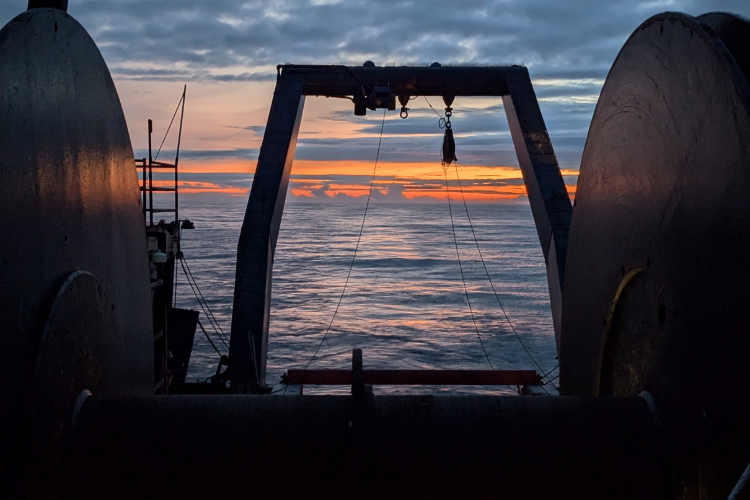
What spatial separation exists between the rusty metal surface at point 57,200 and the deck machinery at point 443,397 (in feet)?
0.04

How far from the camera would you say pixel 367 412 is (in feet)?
9.20

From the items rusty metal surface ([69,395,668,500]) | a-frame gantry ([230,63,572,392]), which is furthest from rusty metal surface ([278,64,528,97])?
rusty metal surface ([69,395,668,500])

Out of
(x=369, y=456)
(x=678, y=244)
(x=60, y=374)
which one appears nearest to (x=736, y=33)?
(x=678, y=244)

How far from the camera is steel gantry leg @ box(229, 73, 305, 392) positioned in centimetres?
1029

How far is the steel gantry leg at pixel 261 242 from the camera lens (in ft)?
33.8

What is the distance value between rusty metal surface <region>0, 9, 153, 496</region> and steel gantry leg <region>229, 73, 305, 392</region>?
6081 millimetres

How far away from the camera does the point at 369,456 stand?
2.77 m

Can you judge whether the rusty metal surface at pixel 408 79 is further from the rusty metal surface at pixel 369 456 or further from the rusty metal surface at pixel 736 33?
the rusty metal surface at pixel 369 456

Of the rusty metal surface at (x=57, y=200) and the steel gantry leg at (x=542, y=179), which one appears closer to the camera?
the rusty metal surface at (x=57, y=200)

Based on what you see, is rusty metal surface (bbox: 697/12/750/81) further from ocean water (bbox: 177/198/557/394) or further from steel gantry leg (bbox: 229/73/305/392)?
ocean water (bbox: 177/198/557/394)

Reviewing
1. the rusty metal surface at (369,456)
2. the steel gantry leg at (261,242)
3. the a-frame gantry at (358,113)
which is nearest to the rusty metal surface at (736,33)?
the rusty metal surface at (369,456)

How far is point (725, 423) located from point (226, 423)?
1904mm

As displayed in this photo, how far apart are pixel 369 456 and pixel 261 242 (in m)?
8.43

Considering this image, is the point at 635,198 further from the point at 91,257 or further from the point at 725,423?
the point at 91,257
